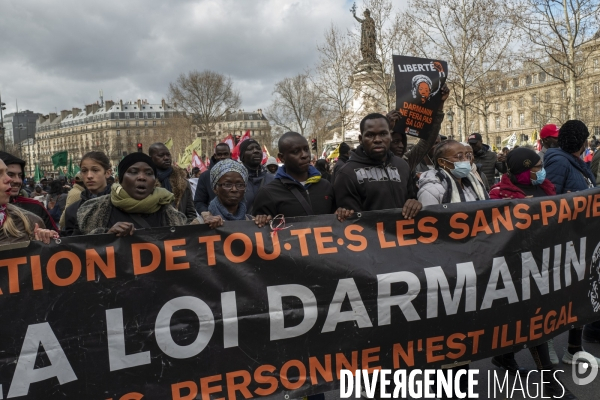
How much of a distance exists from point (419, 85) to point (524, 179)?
1.14 metres

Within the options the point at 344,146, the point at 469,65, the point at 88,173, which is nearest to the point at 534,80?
the point at 469,65

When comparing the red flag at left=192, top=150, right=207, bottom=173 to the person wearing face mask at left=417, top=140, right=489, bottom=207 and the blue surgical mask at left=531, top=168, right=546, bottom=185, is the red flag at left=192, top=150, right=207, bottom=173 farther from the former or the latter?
the blue surgical mask at left=531, top=168, right=546, bottom=185

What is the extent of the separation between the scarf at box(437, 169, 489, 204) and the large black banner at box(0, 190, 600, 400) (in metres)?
0.24

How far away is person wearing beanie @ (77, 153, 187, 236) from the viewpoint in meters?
2.89

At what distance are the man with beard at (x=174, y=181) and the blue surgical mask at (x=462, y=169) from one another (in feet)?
9.22

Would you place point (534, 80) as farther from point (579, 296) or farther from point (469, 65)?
point (579, 296)

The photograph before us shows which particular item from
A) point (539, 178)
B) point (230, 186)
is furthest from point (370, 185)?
point (539, 178)

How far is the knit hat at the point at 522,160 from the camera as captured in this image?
12.0 ft

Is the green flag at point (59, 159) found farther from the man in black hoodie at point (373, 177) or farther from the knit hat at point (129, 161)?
the man in black hoodie at point (373, 177)

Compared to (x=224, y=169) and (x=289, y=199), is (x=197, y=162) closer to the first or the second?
(x=224, y=169)

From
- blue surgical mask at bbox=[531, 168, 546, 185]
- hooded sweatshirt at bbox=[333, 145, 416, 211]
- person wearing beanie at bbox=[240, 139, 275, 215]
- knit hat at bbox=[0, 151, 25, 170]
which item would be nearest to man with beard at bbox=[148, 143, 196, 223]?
person wearing beanie at bbox=[240, 139, 275, 215]

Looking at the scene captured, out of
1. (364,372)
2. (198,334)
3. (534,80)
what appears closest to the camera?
(198,334)

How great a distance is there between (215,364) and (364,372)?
2.87ft

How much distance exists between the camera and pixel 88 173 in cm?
393
